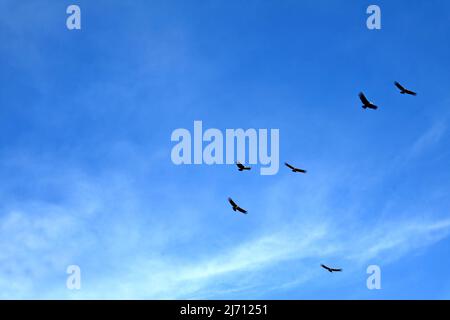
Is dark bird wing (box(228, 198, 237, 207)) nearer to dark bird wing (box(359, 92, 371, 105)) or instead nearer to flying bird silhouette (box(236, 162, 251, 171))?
flying bird silhouette (box(236, 162, 251, 171))

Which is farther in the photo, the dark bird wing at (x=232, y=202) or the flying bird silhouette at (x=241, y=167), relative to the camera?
the dark bird wing at (x=232, y=202)

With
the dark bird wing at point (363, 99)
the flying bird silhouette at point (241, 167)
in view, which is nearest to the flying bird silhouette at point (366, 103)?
the dark bird wing at point (363, 99)

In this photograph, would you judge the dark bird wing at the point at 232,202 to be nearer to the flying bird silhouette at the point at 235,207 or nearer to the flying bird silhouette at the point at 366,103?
the flying bird silhouette at the point at 235,207

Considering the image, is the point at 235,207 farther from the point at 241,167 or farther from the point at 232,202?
the point at 241,167

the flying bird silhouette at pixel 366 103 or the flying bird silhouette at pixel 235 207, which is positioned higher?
the flying bird silhouette at pixel 366 103

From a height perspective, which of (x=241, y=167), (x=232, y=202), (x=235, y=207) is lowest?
A: (x=235, y=207)

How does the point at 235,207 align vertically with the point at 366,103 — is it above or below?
below

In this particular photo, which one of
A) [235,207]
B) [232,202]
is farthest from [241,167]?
[235,207]

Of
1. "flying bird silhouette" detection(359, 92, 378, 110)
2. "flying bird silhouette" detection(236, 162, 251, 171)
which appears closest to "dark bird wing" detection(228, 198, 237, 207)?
"flying bird silhouette" detection(236, 162, 251, 171)

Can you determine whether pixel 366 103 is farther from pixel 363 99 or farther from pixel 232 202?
pixel 232 202

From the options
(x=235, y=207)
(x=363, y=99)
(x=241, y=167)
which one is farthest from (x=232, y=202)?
(x=363, y=99)

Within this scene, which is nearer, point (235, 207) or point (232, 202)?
point (232, 202)
